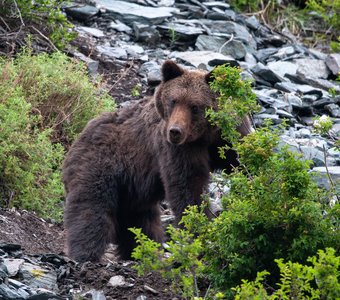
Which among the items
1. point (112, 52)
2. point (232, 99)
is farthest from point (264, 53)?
point (232, 99)

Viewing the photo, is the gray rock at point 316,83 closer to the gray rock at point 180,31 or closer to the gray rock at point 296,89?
the gray rock at point 296,89

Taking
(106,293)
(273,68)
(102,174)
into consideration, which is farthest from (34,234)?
(273,68)

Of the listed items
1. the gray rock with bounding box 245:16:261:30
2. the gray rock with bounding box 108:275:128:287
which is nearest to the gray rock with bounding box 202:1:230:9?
the gray rock with bounding box 245:16:261:30

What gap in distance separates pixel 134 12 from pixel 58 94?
14.5 ft

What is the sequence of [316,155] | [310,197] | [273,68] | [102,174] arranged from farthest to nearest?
[273,68] → [316,155] → [102,174] → [310,197]

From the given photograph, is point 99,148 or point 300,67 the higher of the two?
point 99,148

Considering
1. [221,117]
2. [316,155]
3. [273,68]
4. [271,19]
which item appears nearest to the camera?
[221,117]

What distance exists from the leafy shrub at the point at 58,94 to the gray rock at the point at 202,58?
2.38 meters

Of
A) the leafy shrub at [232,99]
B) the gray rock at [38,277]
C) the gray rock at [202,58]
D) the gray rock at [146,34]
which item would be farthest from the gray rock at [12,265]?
the gray rock at [146,34]

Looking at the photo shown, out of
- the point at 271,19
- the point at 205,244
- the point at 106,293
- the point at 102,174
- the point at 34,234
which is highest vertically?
the point at 205,244

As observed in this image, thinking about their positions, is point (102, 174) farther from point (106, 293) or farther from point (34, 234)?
point (106, 293)

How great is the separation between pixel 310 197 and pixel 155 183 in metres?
3.28

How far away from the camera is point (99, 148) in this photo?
8820mm

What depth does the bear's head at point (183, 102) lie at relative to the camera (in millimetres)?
8109
